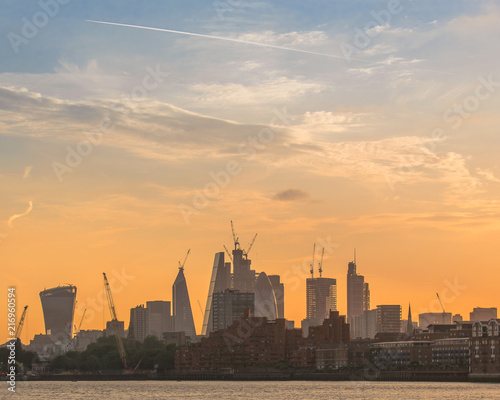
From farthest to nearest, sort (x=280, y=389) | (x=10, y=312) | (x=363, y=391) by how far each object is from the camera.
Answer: (x=280, y=389)
(x=363, y=391)
(x=10, y=312)

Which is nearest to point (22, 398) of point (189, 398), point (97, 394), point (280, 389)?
point (97, 394)

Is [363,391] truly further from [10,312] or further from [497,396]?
[10,312]

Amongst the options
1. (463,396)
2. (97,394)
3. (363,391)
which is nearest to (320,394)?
(363,391)

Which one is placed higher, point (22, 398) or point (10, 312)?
point (10, 312)

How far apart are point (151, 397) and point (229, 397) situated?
14.3 m

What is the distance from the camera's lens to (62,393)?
640ft

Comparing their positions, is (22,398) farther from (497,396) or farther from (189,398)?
(497,396)

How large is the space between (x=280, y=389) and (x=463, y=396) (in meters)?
48.5

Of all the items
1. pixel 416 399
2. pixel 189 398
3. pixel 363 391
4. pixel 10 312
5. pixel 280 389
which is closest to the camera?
pixel 10 312

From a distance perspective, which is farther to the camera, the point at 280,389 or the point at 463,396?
the point at 280,389

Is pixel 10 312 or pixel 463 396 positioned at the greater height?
pixel 10 312

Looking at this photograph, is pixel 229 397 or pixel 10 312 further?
pixel 229 397

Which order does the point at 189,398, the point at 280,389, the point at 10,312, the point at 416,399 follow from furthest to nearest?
the point at 280,389, the point at 189,398, the point at 416,399, the point at 10,312

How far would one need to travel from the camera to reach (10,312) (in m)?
112
